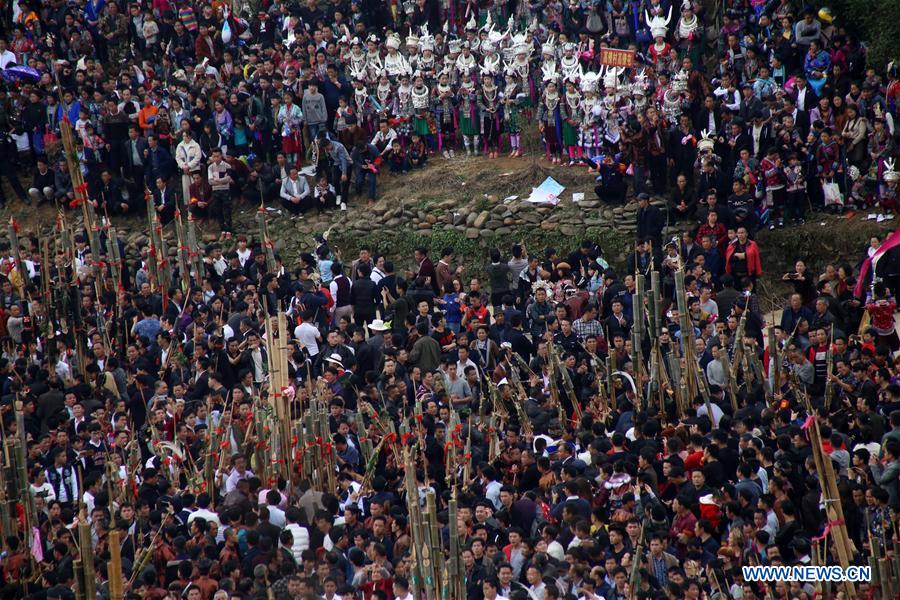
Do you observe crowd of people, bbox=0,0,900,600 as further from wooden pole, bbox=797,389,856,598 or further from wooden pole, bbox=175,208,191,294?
wooden pole, bbox=175,208,191,294

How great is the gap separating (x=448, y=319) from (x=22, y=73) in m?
11.0

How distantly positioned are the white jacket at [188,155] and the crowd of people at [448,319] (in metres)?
0.07

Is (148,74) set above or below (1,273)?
above

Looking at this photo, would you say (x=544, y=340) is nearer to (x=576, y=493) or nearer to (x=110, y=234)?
(x=576, y=493)

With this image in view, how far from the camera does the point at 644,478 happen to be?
15.0m

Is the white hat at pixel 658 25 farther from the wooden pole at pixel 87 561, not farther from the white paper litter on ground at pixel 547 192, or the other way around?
the wooden pole at pixel 87 561

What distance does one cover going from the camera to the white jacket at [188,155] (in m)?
26.2

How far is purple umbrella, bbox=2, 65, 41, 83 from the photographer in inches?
1093

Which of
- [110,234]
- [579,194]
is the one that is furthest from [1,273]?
[579,194]

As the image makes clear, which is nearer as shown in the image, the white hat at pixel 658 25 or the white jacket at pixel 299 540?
the white jacket at pixel 299 540

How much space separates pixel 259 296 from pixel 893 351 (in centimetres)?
896

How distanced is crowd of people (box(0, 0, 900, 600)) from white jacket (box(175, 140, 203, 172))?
0.23 ft

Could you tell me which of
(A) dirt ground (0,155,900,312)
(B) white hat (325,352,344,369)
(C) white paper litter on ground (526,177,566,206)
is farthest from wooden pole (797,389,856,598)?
(C) white paper litter on ground (526,177,566,206)

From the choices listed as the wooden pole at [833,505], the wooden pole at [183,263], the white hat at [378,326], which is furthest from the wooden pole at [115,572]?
the wooden pole at [183,263]
